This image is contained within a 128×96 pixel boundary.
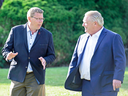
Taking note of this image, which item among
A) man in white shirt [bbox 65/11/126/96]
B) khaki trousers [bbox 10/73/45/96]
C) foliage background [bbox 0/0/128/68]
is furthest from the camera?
foliage background [bbox 0/0/128/68]

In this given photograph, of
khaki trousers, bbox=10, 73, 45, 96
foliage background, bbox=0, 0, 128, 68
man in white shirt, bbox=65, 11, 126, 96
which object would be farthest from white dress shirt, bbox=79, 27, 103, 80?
foliage background, bbox=0, 0, 128, 68

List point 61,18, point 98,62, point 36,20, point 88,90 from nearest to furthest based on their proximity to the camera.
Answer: point 98,62, point 88,90, point 36,20, point 61,18

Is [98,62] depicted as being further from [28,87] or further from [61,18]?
[61,18]

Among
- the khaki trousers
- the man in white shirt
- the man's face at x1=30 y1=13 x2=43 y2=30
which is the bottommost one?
the khaki trousers

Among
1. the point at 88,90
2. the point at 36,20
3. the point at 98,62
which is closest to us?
the point at 98,62

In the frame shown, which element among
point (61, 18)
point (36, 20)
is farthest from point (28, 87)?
point (61, 18)

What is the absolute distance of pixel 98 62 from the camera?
379cm

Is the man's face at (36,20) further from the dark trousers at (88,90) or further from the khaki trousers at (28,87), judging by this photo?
the dark trousers at (88,90)

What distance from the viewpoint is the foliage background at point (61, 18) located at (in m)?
17.8

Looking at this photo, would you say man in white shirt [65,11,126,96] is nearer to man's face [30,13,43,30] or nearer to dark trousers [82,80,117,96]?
dark trousers [82,80,117,96]

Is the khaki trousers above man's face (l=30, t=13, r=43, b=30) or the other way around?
the other way around

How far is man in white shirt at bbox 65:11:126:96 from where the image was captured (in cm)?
368

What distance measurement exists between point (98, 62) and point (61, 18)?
1521 centimetres

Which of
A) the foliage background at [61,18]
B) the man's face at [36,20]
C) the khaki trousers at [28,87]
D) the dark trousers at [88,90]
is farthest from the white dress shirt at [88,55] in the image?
the foliage background at [61,18]
